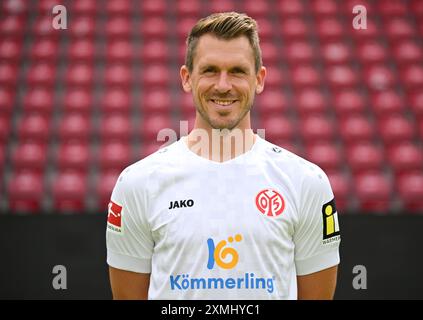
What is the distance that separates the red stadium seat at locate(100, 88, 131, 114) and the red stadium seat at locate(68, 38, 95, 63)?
2.41 feet

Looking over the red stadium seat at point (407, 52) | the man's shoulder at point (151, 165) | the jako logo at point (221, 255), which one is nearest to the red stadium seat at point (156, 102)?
the red stadium seat at point (407, 52)

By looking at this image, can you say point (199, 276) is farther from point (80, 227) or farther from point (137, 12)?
point (137, 12)

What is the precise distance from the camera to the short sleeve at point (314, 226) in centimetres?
161

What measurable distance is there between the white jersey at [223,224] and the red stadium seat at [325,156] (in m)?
4.00

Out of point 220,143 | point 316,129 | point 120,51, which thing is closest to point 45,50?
point 120,51

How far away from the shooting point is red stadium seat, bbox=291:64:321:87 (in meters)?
6.75

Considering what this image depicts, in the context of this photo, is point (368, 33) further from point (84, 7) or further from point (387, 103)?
point (84, 7)

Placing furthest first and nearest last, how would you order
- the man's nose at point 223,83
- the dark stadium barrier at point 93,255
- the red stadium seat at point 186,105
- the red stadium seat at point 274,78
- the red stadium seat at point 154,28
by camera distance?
the red stadium seat at point 154,28 < the red stadium seat at point 274,78 < the red stadium seat at point 186,105 < the dark stadium barrier at point 93,255 < the man's nose at point 223,83

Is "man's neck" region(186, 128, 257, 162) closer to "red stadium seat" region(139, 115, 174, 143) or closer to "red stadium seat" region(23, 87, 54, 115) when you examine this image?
"red stadium seat" region(139, 115, 174, 143)

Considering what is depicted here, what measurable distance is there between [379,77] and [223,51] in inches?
225

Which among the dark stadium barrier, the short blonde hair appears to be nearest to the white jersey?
the short blonde hair

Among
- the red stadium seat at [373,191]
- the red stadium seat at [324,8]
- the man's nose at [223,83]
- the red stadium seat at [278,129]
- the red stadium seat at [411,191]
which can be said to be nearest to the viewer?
the man's nose at [223,83]

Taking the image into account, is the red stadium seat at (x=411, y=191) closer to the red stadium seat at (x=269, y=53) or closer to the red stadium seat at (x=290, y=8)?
the red stadium seat at (x=269, y=53)
